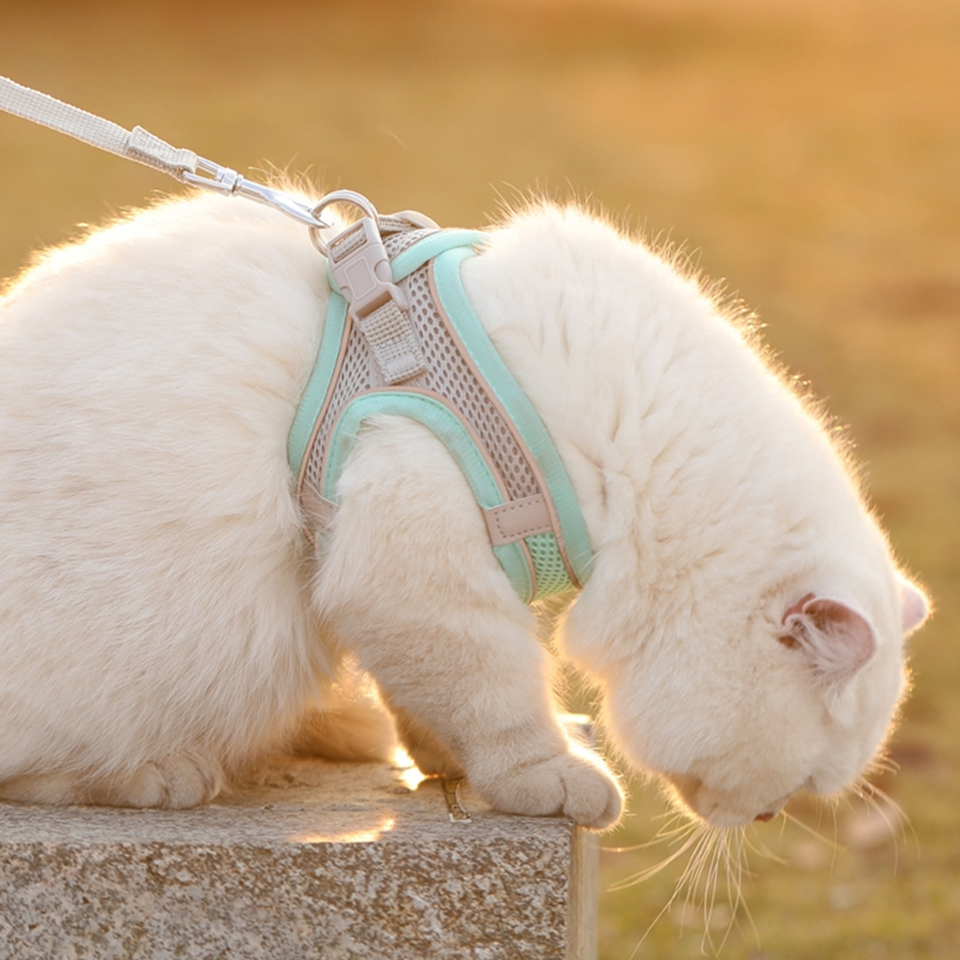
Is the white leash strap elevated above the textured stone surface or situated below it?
above

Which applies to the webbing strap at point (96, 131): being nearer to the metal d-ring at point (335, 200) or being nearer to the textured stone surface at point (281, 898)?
the metal d-ring at point (335, 200)

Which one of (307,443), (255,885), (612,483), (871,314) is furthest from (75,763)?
(871,314)

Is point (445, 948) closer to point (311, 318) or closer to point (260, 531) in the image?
point (260, 531)

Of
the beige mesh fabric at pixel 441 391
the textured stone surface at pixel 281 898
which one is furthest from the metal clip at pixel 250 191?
the textured stone surface at pixel 281 898

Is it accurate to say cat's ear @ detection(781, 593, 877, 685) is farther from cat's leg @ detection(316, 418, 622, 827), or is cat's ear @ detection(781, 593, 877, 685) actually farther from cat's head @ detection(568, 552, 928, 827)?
cat's leg @ detection(316, 418, 622, 827)

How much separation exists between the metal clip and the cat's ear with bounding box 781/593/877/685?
1.00 m

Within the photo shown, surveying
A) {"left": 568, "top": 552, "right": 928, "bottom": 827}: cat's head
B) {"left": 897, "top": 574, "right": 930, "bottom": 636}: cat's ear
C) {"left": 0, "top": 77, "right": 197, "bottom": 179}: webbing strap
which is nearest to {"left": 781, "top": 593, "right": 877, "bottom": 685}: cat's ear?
{"left": 568, "top": 552, "right": 928, "bottom": 827}: cat's head

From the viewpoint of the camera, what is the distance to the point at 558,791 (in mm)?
1940

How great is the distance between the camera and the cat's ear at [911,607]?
7.04 ft

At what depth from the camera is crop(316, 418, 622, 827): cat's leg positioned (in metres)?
1.87

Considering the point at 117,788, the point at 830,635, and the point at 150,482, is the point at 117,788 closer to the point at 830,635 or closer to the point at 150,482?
the point at 150,482

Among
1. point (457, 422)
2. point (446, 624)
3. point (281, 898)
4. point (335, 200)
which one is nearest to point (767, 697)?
point (446, 624)

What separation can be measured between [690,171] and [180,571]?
463 inches

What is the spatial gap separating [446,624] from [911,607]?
0.85 meters
